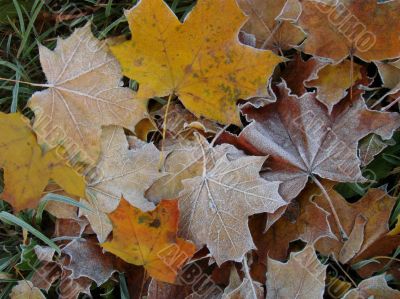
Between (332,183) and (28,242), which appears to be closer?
(332,183)

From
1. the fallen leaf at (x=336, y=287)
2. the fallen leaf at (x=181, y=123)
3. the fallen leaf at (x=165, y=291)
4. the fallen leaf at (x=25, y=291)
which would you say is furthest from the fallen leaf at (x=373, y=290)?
the fallen leaf at (x=25, y=291)

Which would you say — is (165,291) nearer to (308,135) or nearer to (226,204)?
(226,204)

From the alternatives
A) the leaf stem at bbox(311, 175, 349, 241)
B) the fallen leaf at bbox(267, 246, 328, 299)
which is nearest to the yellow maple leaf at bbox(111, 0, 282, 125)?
the leaf stem at bbox(311, 175, 349, 241)

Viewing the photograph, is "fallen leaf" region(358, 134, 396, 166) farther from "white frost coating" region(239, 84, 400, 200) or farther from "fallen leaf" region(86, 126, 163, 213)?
"fallen leaf" region(86, 126, 163, 213)

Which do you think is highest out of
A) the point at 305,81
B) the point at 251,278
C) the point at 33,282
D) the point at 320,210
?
the point at 305,81

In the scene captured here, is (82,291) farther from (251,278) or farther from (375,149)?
(375,149)

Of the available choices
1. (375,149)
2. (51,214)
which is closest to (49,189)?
(51,214)

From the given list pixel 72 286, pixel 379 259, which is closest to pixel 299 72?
pixel 379 259
